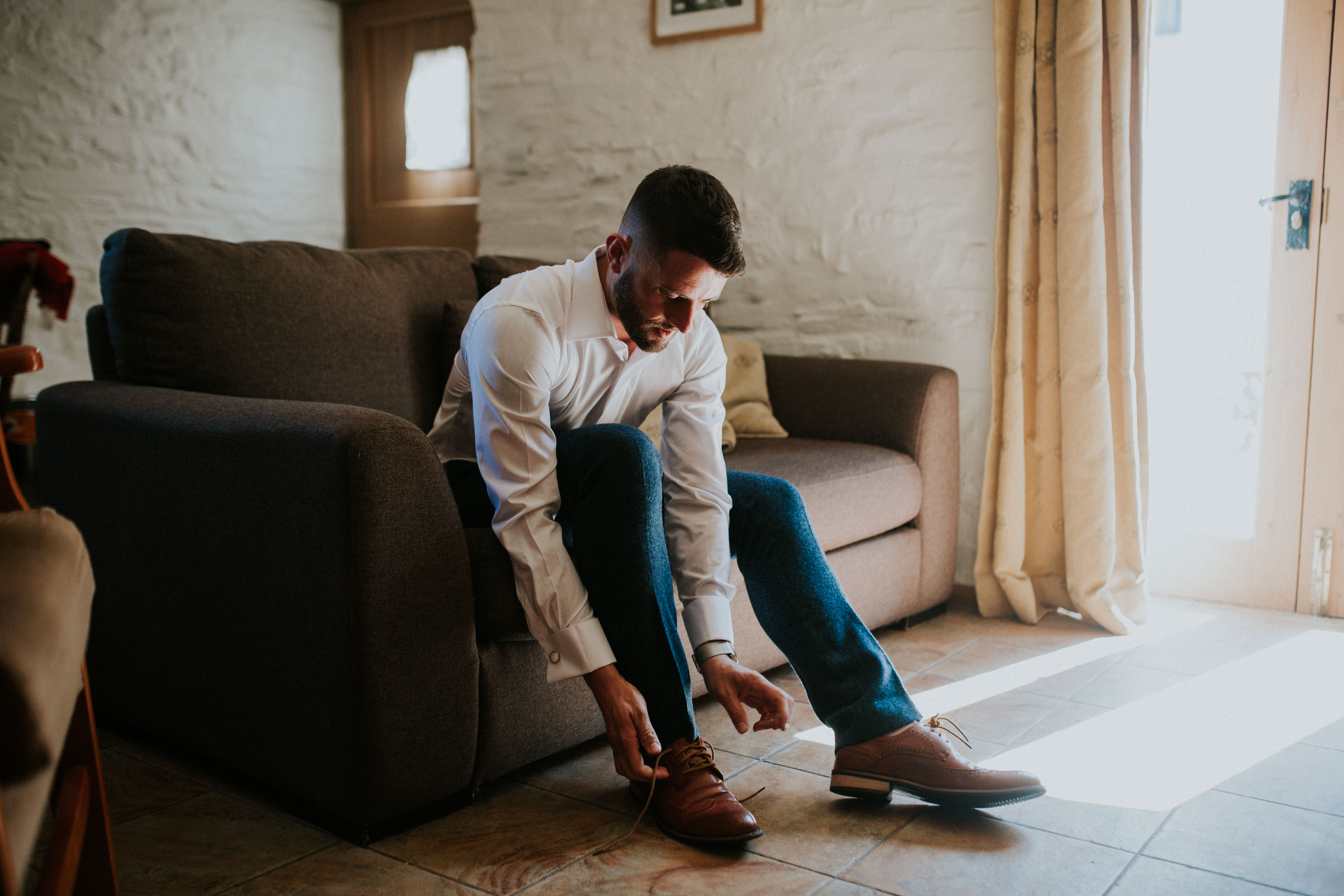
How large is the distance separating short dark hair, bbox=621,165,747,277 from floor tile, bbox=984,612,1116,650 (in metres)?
1.38

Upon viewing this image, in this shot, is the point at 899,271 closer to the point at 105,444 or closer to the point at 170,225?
the point at 105,444

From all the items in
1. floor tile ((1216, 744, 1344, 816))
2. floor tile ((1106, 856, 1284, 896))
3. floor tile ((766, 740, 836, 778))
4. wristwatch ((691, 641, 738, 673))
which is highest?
wristwatch ((691, 641, 738, 673))

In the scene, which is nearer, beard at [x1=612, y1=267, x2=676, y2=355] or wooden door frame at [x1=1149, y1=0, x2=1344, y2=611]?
beard at [x1=612, y1=267, x2=676, y2=355]

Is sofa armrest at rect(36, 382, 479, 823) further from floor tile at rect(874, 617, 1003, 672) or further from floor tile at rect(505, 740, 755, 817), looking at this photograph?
floor tile at rect(874, 617, 1003, 672)

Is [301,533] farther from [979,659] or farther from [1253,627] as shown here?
[1253,627]

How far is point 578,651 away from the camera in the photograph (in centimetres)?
136

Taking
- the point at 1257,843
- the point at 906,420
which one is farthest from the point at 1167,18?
the point at 1257,843

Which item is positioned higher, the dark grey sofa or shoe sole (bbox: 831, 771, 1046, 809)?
the dark grey sofa

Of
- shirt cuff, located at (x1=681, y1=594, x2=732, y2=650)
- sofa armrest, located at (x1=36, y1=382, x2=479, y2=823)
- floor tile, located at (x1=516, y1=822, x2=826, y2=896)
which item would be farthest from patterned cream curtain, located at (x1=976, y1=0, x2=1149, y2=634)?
sofa armrest, located at (x1=36, y1=382, x2=479, y2=823)

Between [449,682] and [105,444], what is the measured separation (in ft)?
2.33

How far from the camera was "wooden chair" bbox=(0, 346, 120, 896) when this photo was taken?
910mm

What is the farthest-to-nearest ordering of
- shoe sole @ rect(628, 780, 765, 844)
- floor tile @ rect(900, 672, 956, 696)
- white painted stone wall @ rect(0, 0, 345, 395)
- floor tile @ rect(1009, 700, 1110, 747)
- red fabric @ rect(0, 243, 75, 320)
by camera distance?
white painted stone wall @ rect(0, 0, 345, 395) < red fabric @ rect(0, 243, 75, 320) < floor tile @ rect(900, 672, 956, 696) < floor tile @ rect(1009, 700, 1110, 747) < shoe sole @ rect(628, 780, 765, 844)

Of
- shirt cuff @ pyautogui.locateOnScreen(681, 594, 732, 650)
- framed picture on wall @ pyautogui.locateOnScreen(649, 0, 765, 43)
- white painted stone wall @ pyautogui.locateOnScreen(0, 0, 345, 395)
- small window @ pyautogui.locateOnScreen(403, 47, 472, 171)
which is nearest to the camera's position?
shirt cuff @ pyautogui.locateOnScreen(681, 594, 732, 650)

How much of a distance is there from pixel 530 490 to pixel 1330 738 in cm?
142
